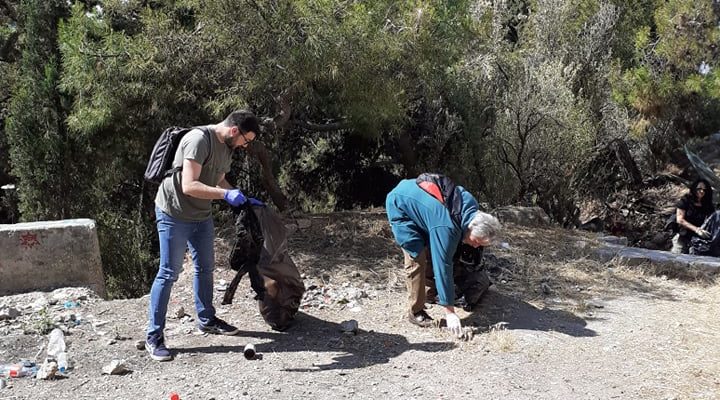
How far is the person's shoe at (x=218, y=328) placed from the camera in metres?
4.15

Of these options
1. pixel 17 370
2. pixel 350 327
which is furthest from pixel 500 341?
pixel 17 370

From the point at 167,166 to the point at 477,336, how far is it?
2.20m

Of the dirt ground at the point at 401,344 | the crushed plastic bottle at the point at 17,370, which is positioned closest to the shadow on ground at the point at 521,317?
the dirt ground at the point at 401,344

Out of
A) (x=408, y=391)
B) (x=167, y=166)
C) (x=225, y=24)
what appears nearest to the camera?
(x=408, y=391)

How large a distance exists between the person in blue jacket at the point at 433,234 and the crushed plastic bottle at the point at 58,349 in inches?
84.6

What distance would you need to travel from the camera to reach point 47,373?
11.6ft

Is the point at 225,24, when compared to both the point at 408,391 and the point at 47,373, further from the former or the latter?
the point at 408,391

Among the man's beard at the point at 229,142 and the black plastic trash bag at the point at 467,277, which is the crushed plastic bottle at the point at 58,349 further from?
the black plastic trash bag at the point at 467,277

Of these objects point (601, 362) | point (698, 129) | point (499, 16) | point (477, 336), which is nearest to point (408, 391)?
point (477, 336)

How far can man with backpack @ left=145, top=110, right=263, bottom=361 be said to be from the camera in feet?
11.6

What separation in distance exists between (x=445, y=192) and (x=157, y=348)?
2.00 meters

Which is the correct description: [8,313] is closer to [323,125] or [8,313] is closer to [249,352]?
[249,352]

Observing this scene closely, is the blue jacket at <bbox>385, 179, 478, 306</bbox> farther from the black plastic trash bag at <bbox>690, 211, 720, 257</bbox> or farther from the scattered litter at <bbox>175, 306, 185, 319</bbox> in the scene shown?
the black plastic trash bag at <bbox>690, 211, 720, 257</bbox>

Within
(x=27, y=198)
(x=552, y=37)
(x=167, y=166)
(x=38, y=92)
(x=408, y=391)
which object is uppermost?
(x=552, y=37)
